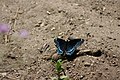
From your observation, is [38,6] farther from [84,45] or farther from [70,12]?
[84,45]

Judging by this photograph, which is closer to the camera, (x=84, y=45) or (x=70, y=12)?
(x=84, y=45)

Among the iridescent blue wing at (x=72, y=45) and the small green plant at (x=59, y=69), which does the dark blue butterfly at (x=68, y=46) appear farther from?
the small green plant at (x=59, y=69)

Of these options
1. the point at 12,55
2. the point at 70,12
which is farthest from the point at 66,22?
the point at 12,55

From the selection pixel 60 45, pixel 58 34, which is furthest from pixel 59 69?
pixel 58 34

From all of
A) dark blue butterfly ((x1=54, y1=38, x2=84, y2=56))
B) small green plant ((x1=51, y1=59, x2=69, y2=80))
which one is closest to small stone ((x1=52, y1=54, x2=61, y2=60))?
dark blue butterfly ((x1=54, y1=38, x2=84, y2=56))

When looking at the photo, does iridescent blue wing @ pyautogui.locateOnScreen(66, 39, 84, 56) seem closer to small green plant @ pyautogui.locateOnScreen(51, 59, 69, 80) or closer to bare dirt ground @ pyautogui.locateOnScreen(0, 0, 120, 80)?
bare dirt ground @ pyautogui.locateOnScreen(0, 0, 120, 80)

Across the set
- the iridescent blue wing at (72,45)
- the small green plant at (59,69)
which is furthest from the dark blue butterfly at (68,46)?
the small green plant at (59,69)
